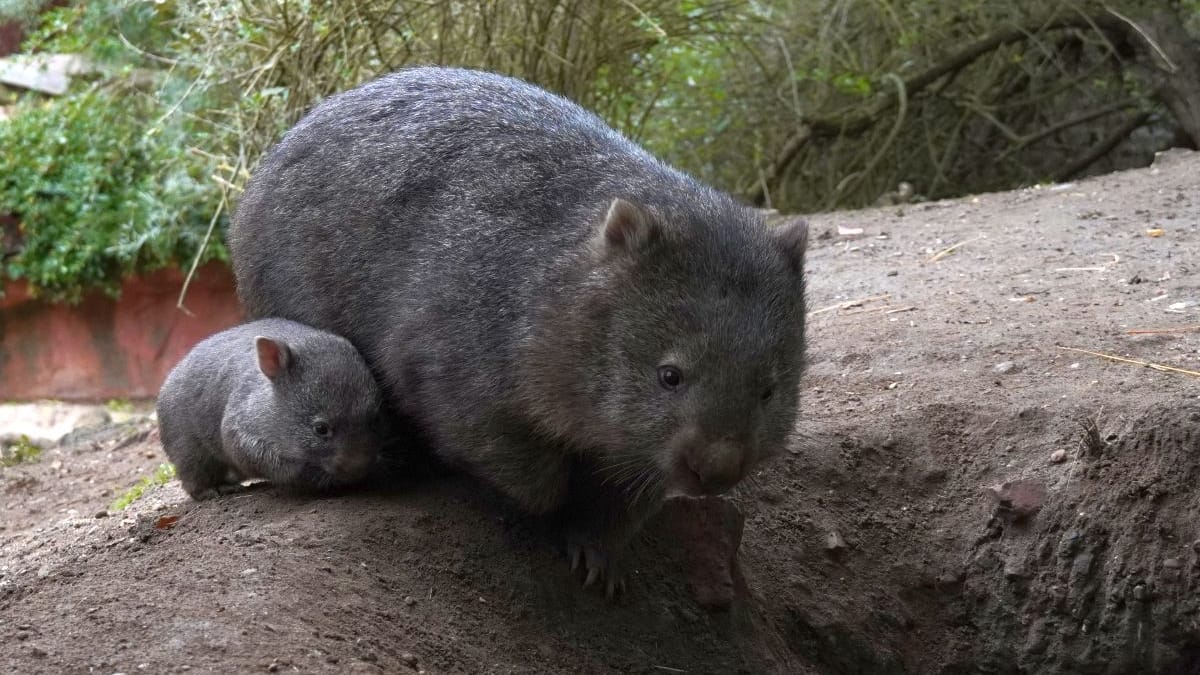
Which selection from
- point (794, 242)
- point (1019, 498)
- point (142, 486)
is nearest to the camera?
point (794, 242)

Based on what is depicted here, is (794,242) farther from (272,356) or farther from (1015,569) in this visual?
(272,356)

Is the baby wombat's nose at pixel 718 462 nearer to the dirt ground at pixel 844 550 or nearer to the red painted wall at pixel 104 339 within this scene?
the dirt ground at pixel 844 550

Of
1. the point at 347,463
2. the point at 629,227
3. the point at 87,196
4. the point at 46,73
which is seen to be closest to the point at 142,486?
the point at 347,463

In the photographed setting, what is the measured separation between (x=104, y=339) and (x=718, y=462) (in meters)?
7.98

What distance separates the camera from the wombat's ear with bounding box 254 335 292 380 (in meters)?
4.30

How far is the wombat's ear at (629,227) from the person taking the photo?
371 cm

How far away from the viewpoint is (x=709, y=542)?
14.6 feet

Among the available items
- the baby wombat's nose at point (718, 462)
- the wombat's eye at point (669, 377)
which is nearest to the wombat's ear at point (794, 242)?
the wombat's eye at point (669, 377)

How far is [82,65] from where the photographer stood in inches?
413

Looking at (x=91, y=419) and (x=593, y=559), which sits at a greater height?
(x=593, y=559)

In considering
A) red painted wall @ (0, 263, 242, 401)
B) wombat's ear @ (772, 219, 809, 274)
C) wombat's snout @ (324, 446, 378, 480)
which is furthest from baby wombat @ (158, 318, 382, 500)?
red painted wall @ (0, 263, 242, 401)

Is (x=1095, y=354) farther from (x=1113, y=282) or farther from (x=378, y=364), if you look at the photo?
(x=378, y=364)

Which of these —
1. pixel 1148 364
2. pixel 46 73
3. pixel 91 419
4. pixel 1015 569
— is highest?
pixel 46 73

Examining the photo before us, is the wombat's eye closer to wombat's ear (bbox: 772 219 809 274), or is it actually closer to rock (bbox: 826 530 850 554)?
wombat's ear (bbox: 772 219 809 274)
